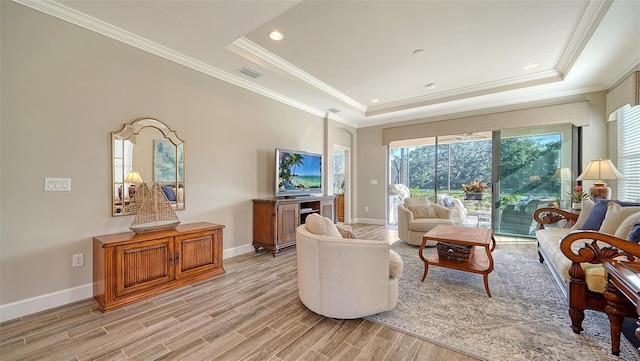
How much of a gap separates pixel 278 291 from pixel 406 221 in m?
2.69

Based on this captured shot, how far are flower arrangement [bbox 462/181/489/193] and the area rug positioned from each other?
2697 millimetres

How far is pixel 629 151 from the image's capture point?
12.1 ft

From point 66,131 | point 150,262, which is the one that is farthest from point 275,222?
point 66,131

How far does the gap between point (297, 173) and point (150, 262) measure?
8.64 feet

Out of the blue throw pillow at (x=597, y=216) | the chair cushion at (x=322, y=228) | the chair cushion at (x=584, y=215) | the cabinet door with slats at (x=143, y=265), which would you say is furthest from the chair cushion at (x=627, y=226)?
the cabinet door with slats at (x=143, y=265)

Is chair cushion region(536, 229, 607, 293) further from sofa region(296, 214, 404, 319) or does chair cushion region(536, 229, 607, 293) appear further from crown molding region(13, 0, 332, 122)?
crown molding region(13, 0, 332, 122)

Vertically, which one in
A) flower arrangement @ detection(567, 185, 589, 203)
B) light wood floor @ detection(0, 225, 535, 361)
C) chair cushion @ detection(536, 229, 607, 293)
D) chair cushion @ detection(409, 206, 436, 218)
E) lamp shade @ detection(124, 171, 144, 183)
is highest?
lamp shade @ detection(124, 171, 144, 183)

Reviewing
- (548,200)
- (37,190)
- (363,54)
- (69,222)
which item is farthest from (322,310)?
(548,200)

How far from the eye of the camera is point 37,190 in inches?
Answer: 88.2

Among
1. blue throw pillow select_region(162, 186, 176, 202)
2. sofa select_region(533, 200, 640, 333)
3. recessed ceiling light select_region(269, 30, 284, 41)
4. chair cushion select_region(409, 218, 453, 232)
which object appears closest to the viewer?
sofa select_region(533, 200, 640, 333)

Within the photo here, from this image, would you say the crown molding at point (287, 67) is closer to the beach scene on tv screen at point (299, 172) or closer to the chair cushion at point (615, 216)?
the beach scene on tv screen at point (299, 172)

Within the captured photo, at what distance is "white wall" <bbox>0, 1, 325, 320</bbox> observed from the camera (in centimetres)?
212

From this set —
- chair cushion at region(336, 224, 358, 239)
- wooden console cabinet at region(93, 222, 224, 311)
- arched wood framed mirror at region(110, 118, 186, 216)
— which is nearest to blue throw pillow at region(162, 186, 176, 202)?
arched wood framed mirror at region(110, 118, 186, 216)

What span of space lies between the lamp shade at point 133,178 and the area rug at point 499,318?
113 inches
